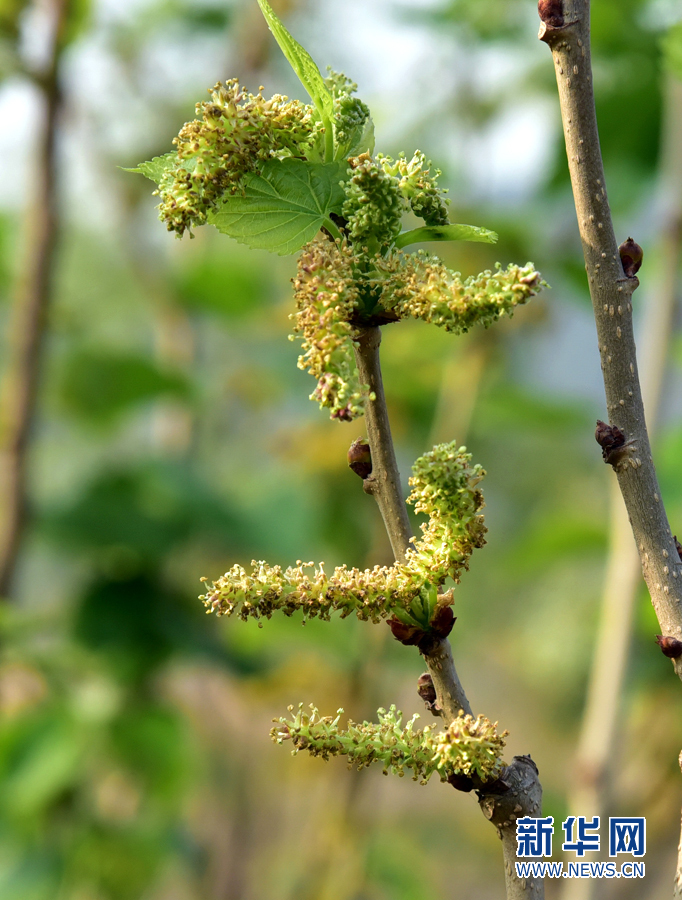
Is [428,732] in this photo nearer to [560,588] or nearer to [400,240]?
[400,240]

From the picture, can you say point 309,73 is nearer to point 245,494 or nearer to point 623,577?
point 623,577

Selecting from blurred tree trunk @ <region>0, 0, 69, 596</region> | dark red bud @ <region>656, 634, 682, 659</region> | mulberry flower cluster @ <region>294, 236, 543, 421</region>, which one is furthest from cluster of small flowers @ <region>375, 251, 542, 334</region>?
blurred tree trunk @ <region>0, 0, 69, 596</region>

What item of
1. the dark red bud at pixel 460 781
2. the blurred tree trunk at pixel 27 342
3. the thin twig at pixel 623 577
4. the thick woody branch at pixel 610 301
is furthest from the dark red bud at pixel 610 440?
the blurred tree trunk at pixel 27 342

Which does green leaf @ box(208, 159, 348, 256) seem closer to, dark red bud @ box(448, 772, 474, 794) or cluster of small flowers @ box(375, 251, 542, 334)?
cluster of small flowers @ box(375, 251, 542, 334)

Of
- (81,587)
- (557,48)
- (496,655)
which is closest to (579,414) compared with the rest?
(81,587)

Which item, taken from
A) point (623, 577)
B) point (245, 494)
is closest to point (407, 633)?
point (623, 577)

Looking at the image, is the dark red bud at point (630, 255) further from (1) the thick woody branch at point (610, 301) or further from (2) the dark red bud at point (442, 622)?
(2) the dark red bud at point (442, 622)

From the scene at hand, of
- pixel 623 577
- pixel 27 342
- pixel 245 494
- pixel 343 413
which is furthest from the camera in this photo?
pixel 245 494
